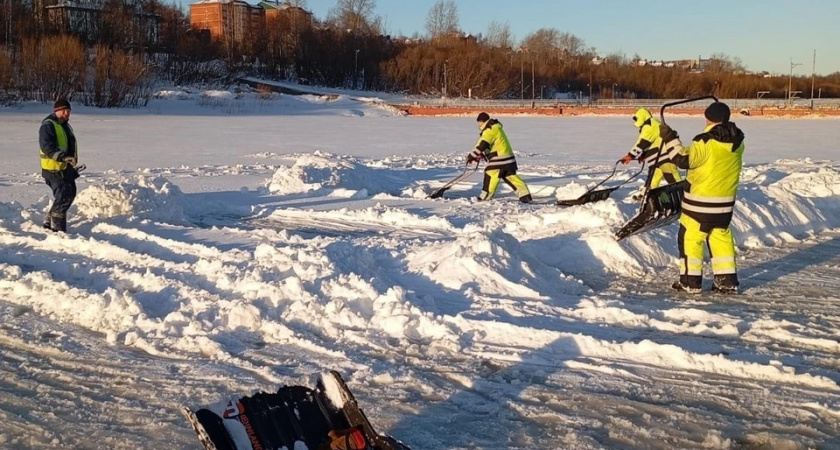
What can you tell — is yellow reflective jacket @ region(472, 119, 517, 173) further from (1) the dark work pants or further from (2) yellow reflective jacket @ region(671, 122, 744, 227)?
(1) the dark work pants

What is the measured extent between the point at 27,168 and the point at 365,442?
47.1 feet

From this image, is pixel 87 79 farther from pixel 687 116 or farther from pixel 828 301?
pixel 828 301

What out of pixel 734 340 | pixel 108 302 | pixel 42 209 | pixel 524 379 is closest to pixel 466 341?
pixel 524 379

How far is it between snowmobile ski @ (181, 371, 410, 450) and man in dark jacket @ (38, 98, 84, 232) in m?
6.04

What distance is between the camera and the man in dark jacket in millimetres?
8664

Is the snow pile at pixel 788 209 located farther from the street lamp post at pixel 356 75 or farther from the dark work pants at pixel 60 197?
the street lamp post at pixel 356 75

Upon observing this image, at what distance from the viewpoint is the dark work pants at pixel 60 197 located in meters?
8.69

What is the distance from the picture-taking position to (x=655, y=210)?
25.2 feet

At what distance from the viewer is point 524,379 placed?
15.5ft

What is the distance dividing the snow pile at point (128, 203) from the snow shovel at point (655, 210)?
223 inches

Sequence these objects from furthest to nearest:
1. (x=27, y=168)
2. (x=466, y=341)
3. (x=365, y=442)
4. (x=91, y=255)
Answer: (x=27, y=168), (x=91, y=255), (x=466, y=341), (x=365, y=442)

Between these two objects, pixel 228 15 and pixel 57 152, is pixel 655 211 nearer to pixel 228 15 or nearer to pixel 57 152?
pixel 57 152

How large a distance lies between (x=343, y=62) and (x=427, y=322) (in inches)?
3188

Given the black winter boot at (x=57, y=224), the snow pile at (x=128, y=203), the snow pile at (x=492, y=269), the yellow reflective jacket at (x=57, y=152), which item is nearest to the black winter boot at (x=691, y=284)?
the snow pile at (x=492, y=269)
